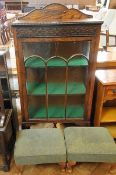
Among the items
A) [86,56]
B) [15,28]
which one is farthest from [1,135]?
[86,56]

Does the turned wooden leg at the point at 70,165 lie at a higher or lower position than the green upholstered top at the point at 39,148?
lower

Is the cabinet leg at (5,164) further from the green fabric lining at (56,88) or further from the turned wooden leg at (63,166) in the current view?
the green fabric lining at (56,88)

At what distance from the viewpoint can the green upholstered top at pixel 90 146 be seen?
1414mm

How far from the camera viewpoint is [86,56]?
1546 mm

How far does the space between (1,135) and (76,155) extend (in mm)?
609

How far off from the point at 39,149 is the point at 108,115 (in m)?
0.82

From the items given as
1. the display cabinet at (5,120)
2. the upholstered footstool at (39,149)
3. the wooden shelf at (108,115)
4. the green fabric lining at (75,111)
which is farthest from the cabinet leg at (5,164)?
the wooden shelf at (108,115)

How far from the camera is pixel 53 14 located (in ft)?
4.63

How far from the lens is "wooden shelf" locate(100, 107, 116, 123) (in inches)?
71.2

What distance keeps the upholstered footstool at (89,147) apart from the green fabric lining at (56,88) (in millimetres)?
386

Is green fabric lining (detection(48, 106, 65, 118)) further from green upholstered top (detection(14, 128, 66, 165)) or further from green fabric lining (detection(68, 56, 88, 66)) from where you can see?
green fabric lining (detection(68, 56, 88, 66))

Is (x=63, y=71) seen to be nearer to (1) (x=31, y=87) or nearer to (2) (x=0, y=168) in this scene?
(1) (x=31, y=87)

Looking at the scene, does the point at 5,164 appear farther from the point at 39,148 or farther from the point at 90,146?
the point at 90,146

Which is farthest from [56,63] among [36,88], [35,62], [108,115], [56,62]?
[108,115]
